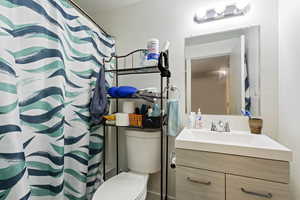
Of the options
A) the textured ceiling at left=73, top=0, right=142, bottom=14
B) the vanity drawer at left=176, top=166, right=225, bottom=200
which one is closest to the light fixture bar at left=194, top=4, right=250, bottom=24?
the textured ceiling at left=73, top=0, right=142, bottom=14

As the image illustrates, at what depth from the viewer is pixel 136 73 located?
5.38 feet

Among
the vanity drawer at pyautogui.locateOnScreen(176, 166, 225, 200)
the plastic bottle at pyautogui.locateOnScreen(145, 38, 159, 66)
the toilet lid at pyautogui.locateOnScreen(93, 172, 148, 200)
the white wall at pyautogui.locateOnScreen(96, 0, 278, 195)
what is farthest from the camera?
the plastic bottle at pyautogui.locateOnScreen(145, 38, 159, 66)

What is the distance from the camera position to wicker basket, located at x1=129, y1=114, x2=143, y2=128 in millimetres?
1312

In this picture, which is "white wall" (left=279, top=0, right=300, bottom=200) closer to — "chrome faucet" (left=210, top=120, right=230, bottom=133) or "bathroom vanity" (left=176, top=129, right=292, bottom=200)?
"bathroom vanity" (left=176, top=129, right=292, bottom=200)

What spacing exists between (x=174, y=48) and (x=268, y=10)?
2.63ft

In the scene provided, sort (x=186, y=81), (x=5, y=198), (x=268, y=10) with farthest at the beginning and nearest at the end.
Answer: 1. (x=186, y=81)
2. (x=268, y=10)
3. (x=5, y=198)

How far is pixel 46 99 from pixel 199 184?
1.17m

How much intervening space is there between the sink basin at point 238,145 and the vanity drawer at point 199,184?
0.16m

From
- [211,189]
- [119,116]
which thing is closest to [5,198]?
[119,116]

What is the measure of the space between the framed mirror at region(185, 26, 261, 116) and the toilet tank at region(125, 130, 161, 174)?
1.53ft

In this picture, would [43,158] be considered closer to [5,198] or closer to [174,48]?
[5,198]

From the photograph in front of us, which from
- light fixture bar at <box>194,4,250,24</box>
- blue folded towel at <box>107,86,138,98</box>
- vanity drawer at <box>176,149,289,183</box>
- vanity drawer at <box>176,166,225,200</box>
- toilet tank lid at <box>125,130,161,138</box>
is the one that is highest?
light fixture bar at <box>194,4,250,24</box>

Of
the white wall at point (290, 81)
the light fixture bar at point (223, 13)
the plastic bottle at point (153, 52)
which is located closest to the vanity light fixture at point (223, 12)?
the light fixture bar at point (223, 13)

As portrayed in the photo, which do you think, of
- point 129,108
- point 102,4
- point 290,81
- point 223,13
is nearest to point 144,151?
point 129,108
